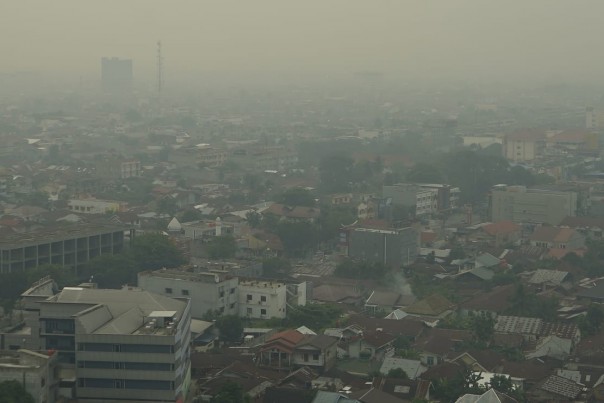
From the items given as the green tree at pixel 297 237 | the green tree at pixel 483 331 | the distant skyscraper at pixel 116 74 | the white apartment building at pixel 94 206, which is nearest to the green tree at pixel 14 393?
the green tree at pixel 483 331

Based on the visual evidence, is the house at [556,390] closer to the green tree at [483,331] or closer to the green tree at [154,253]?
the green tree at [483,331]

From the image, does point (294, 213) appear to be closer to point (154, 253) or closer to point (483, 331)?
point (154, 253)

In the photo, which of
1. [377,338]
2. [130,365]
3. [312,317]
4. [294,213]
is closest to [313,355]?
[377,338]

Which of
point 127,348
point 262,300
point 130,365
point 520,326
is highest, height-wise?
point 127,348

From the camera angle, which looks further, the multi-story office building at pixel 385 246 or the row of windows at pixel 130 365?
the multi-story office building at pixel 385 246

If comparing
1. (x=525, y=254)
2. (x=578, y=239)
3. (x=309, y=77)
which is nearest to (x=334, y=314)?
(x=525, y=254)

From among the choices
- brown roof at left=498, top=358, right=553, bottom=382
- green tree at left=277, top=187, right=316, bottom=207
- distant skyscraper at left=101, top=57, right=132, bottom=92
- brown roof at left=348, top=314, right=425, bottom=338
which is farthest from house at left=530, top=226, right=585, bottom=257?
distant skyscraper at left=101, top=57, right=132, bottom=92
